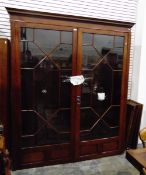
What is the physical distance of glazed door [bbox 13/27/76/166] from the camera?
2.66 metres

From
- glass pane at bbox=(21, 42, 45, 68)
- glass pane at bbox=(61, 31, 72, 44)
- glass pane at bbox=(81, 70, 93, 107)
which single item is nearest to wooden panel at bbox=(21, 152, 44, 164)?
glass pane at bbox=(81, 70, 93, 107)

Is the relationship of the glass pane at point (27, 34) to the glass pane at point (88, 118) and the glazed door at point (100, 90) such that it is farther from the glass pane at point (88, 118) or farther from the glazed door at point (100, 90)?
the glass pane at point (88, 118)

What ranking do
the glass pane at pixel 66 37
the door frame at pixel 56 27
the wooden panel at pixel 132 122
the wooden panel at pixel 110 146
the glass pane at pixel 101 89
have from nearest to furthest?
the door frame at pixel 56 27 → the glass pane at pixel 66 37 → the glass pane at pixel 101 89 → the wooden panel at pixel 110 146 → the wooden panel at pixel 132 122

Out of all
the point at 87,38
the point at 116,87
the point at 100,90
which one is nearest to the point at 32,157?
the point at 100,90

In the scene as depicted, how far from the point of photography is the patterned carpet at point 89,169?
2.81m

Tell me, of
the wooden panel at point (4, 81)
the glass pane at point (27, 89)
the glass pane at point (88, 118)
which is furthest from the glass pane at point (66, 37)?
the glass pane at point (88, 118)

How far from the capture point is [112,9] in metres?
3.58

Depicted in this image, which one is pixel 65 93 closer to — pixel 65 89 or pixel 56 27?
pixel 65 89

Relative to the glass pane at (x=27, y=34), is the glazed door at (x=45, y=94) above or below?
below

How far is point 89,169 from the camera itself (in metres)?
2.93

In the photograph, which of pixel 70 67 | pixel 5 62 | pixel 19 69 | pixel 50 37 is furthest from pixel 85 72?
pixel 5 62

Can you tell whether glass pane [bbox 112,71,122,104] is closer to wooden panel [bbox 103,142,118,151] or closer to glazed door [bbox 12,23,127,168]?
glazed door [bbox 12,23,127,168]

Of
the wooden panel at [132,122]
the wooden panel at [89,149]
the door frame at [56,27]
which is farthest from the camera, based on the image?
the wooden panel at [132,122]

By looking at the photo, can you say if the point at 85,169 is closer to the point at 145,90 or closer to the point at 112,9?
the point at 145,90
